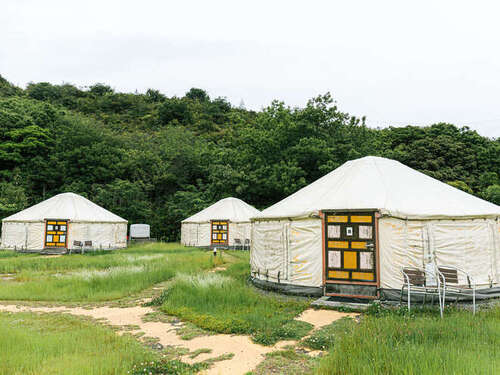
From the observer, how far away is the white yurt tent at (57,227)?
1627cm

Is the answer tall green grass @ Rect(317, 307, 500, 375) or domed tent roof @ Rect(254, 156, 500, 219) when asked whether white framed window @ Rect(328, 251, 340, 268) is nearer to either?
domed tent roof @ Rect(254, 156, 500, 219)

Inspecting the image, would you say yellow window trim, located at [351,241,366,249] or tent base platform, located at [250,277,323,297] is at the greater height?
yellow window trim, located at [351,241,366,249]

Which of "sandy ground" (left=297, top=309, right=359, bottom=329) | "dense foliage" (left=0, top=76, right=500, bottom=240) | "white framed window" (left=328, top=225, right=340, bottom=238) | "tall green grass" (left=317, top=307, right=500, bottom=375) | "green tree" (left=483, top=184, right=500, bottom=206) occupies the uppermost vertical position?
"dense foliage" (left=0, top=76, right=500, bottom=240)

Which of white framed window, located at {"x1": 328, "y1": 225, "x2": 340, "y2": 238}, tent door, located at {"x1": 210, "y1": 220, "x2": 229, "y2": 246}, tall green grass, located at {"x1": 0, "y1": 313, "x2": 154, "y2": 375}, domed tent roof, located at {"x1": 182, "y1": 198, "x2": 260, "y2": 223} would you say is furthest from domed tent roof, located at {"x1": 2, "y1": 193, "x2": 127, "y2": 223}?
white framed window, located at {"x1": 328, "y1": 225, "x2": 340, "y2": 238}

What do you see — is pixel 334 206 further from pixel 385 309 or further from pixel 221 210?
pixel 221 210

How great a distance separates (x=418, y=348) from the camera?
348 centimetres

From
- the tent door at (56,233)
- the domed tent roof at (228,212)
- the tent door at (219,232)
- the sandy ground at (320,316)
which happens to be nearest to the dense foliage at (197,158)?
the domed tent roof at (228,212)

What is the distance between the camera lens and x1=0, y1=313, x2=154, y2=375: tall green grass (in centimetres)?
335

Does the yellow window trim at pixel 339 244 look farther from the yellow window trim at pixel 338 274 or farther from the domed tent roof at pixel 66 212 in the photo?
the domed tent roof at pixel 66 212

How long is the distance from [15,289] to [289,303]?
20.5 feet

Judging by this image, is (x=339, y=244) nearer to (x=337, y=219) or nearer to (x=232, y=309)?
(x=337, y=219)

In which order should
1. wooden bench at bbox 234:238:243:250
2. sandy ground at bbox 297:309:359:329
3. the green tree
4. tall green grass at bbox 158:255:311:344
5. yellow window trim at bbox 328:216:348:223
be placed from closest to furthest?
tall green grass at bbox 158:255:311:344 < sandy ground at bbox 297:309:359:329 < yellow window trim at bbox 328:216:348:223 < wooden bench at bbox 234:238:243:250 < the green tree

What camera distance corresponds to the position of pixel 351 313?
5.85 meters

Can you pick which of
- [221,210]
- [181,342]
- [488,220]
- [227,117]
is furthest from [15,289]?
[227,117]
